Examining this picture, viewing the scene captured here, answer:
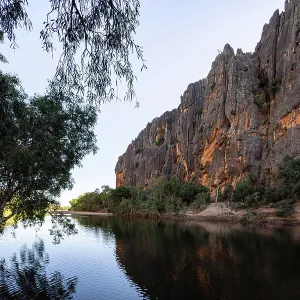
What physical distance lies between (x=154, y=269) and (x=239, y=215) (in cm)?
3823

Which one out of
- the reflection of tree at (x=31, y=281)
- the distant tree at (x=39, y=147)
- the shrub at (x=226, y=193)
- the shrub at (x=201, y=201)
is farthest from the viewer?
the shrub at (x=226, y=193)

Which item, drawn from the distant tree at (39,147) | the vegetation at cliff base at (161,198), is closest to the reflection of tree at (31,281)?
the distant tree at (39,147)

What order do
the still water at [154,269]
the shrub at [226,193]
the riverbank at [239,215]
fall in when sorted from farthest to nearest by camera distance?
the shrub at [226,193] < the riverbank at [239,215] < the still water at [154,269]

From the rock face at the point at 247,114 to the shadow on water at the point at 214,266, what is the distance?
109 feet

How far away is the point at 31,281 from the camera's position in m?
18.7

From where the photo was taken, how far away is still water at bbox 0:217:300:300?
54.0ft

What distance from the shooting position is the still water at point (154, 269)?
16453mm

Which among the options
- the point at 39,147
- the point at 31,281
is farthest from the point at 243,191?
the point at 39,147

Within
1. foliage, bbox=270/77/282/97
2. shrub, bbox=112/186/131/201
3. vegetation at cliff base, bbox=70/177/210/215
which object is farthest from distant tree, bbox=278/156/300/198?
shrub, bbox=112/186/131/201

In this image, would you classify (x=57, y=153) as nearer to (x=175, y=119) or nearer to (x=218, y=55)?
(x=218, y=55)

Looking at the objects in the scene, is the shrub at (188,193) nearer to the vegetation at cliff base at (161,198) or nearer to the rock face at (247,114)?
the vegetation at cliff base at (161,198)

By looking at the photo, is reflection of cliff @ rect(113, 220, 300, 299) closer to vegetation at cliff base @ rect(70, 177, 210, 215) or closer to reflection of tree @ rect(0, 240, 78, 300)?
reflection of tree @ rect(0, 240, 78, 300)

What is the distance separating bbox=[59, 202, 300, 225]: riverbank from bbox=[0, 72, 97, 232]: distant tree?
1583 inches

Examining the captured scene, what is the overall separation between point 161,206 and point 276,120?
110 feet
